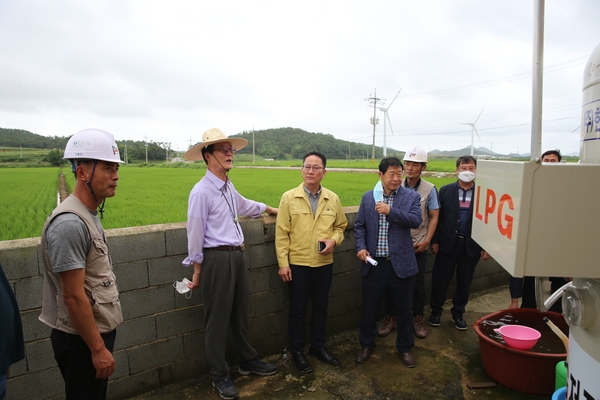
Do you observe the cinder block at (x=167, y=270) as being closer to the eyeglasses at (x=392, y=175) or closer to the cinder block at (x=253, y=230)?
the cinder block at (x=253, y=230)

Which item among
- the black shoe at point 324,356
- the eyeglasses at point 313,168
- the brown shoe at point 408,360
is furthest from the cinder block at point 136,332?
the brown shoe at point 408,360

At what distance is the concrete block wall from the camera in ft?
A: 7.79

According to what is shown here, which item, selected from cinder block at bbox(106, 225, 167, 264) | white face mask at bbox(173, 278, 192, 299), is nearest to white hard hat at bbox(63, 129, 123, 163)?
cinder block at bbox(106, 225, 167, 264)

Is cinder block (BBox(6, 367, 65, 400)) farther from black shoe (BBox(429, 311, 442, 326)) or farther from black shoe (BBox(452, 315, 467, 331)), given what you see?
black shoe (BBox(452, 315, 467, 331))

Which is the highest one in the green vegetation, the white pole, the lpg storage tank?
the white pole

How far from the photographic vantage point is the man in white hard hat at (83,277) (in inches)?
66.6

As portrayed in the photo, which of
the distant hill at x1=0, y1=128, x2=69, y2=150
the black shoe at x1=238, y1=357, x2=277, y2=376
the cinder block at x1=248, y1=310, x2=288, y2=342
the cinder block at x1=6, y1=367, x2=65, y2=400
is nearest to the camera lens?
the cinder block at x1=6, y1=367, x2=65, y2=400

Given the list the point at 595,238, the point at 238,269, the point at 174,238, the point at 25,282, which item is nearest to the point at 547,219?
the point at 595,238

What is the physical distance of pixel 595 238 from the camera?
125cm

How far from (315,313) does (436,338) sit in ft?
4.40

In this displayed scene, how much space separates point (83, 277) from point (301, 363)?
6.74 ft

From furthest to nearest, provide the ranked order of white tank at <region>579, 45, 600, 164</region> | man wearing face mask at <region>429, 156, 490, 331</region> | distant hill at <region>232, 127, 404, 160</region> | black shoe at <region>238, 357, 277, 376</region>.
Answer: distant hill at <region>232, 127, 404, 160</region> < man wearing face mask at <region>429, 156, 490, 331</region> < black shoe at <region>238, 357, 277, 376</region> < white tank at <region>579, 45, 600, 164</region>

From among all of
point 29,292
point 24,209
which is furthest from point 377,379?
point 24,209

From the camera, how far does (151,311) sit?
284cm
